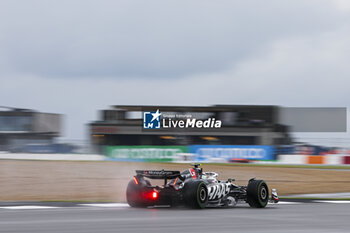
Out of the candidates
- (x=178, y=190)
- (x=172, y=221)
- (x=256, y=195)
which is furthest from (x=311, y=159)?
(x=172, y=221)

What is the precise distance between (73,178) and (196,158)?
13605 millimetres

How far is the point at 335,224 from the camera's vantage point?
9.13m

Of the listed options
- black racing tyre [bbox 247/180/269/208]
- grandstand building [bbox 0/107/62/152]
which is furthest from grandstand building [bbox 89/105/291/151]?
black racing tyre [bbox 247/180/269/208]

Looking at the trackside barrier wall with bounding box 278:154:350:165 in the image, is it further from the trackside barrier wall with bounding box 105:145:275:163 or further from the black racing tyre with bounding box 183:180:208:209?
the black racing tyre with bounding box 183:180:208:209

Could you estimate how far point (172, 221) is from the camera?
30.0 feet

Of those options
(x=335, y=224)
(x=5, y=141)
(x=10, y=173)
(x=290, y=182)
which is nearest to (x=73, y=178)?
(x=10, y=173)

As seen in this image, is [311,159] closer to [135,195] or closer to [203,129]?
[203,129]

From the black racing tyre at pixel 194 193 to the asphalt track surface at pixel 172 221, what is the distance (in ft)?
0.81

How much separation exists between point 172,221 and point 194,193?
2.35m

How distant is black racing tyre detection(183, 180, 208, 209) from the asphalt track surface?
0.25 metres

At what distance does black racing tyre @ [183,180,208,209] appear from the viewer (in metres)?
11.4

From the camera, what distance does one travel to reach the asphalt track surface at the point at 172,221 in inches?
319

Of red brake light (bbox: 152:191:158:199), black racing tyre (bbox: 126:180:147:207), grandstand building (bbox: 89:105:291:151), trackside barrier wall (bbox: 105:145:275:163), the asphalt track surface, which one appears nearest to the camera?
the asphalt track surface

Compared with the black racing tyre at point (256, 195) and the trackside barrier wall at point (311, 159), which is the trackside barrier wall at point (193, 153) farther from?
the black racing tyre at point (256, 195)
